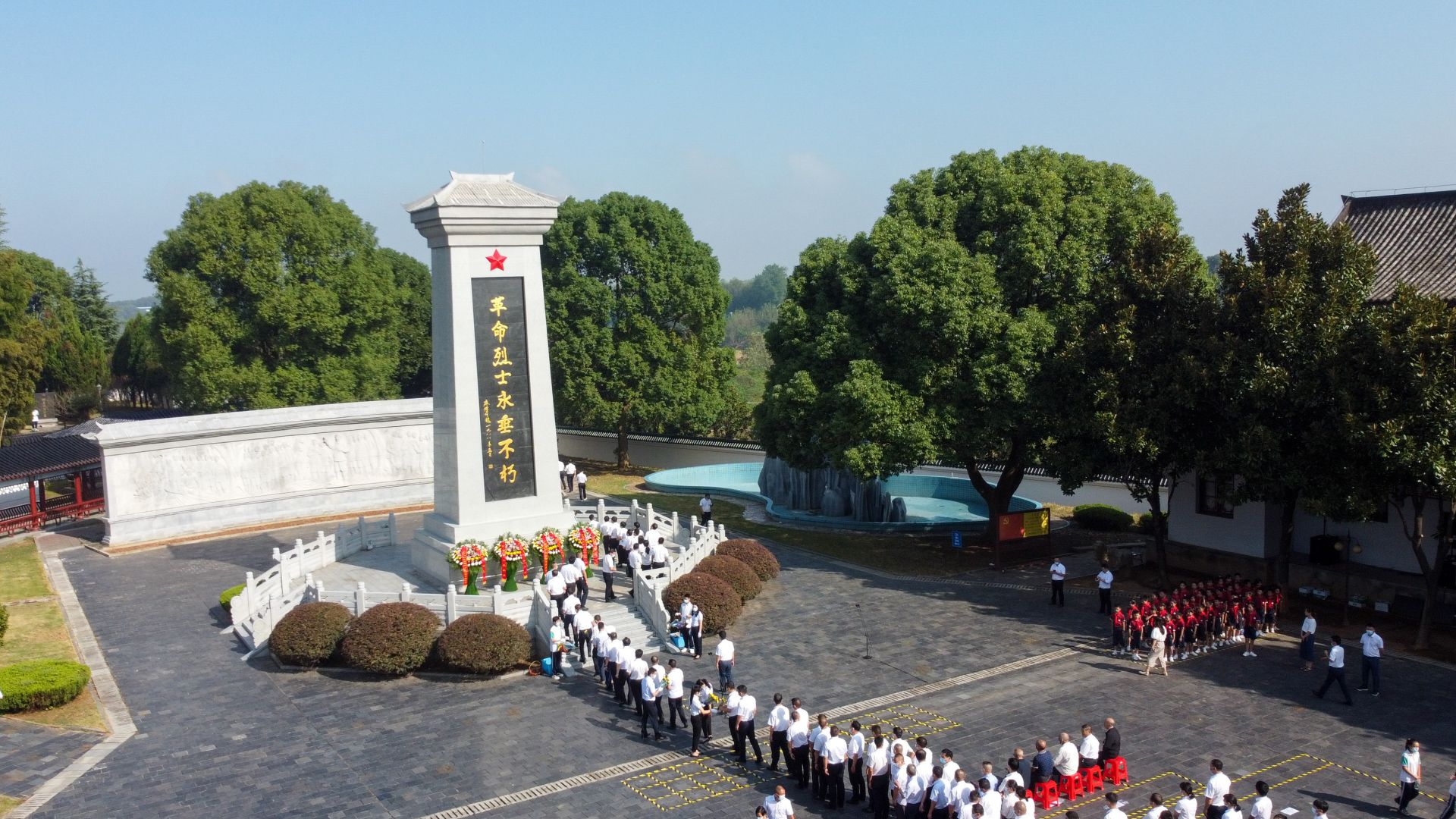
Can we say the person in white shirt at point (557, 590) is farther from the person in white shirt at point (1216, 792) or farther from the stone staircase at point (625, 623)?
the person in white shirt at point (1216, 792)

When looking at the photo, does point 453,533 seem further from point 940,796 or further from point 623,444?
point 623,444

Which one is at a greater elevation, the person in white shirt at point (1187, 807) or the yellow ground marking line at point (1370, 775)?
the person in white shirt at point (1187, 807)

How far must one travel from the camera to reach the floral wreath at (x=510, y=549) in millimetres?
23641

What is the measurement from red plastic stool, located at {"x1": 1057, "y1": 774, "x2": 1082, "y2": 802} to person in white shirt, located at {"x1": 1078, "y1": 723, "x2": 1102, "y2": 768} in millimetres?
229

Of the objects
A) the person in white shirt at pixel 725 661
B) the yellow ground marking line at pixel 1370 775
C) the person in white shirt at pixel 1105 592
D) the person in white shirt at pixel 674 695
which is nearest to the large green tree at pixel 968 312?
the person in white shirt at pixel 1105 592

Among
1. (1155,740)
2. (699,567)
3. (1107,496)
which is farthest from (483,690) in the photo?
(1107,496)

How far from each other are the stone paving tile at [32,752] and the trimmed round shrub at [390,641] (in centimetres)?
434

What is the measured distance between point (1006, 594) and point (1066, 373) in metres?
5.52

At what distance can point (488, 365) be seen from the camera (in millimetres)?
24125

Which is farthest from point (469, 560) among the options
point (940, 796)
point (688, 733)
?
point (940, 796)

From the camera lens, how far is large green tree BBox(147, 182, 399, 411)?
4034 centimetres

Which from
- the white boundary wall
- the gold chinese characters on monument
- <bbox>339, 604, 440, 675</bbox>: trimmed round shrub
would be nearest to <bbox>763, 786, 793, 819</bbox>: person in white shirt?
<bbox>339, 604, 440, 675</bbox>: trimmed round shrub

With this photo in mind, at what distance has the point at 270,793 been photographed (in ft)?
50.5

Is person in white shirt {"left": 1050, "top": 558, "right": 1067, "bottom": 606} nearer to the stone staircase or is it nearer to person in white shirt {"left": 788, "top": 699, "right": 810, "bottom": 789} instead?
the stone staircase
